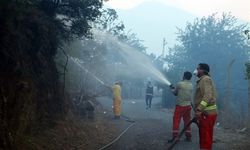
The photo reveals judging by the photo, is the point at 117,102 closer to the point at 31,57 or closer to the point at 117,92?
the point at 117,92

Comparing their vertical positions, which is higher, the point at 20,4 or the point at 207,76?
the point at 20,4

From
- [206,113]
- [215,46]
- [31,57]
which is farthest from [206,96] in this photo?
[215,46]

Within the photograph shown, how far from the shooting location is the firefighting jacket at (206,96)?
350 inches

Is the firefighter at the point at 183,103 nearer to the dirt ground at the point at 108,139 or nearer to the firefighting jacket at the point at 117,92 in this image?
the dirt ground at the point at 108,139

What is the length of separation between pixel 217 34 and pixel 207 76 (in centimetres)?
3237

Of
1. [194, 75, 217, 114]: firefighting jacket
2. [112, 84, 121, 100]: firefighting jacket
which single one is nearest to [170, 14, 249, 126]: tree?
[112, 84, 121, 100]: firefighting jacket

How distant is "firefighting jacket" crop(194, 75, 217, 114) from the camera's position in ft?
29.2

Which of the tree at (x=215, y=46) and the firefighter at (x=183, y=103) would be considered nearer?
the firefighter at (x=183, y=103)

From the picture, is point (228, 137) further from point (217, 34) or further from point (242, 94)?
point (217, 34)

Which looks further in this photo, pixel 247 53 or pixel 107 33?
pixel 247 53

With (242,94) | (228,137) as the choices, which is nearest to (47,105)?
(228,137)

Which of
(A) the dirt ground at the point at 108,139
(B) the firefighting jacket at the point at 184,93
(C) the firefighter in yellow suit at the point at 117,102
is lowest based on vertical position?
(A) the dirt ground at the point at 108,139

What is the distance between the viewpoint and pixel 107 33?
30.8 metres

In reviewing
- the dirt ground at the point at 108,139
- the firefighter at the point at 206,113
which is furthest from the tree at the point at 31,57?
the firefighter at the point at 206,113
